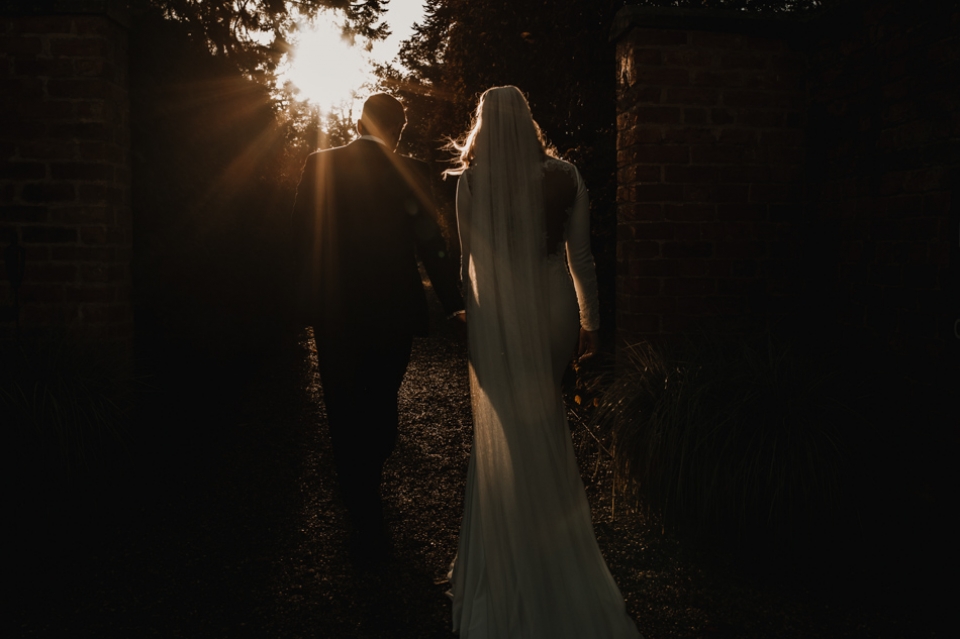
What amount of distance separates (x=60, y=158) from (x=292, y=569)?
2873mm

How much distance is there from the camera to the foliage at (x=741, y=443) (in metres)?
3.39

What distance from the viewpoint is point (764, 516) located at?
3426 mm

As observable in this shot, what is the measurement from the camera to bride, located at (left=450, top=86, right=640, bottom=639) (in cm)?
297

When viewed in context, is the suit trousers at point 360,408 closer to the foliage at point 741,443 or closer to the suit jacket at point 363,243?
the suit jacket at point 363,243

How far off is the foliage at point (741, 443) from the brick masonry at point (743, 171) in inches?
26.4

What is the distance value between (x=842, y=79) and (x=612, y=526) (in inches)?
105

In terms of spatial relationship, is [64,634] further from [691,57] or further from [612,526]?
[691,57]

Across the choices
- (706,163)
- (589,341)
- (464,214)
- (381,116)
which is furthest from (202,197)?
(589,341)

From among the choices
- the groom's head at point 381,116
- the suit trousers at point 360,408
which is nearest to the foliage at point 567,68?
the groom's head at point 381,116

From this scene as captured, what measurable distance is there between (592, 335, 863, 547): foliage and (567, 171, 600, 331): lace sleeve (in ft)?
2.11

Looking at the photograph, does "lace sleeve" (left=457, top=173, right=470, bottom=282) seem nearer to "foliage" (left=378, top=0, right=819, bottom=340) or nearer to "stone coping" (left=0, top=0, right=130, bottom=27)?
"stone coping" (left=0, top=0, right=130, bottom=27)

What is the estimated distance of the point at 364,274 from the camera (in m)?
3.87

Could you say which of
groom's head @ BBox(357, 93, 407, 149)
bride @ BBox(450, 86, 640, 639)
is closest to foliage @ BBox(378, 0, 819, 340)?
groom's head @ BBox(357, 93, 407, 149)

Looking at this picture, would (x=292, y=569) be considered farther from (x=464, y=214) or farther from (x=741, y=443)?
(x=741, y=443)
